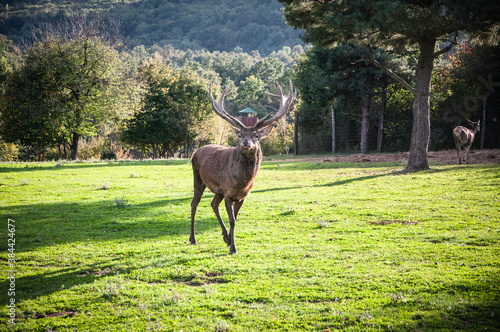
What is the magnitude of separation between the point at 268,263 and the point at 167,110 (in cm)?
3752

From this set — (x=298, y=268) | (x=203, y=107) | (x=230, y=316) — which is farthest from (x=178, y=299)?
(x=203, y=107)

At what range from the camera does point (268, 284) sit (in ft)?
17.3

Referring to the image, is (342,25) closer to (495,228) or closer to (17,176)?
(495,228)

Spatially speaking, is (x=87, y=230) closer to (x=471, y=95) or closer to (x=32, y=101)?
(x=32, y=101)

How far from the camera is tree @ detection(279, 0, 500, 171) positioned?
14.0 metres

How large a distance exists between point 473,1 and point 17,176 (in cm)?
2253

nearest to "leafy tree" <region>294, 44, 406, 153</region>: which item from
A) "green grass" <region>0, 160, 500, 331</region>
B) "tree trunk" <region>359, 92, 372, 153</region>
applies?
"tree trunk" <region>359, 92, 372, 153</region>

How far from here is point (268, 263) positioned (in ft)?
20.2

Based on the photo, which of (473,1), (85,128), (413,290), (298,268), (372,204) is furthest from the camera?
(85,128)

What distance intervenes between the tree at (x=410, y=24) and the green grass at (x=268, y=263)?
5859mm

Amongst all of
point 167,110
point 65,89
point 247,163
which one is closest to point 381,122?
point 167,110

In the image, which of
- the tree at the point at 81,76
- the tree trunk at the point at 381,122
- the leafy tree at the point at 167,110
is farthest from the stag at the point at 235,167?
the leafy tree at the point at 167,110

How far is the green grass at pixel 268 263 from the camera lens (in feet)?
14.0

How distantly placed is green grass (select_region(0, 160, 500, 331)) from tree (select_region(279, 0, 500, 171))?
19.2 ft
